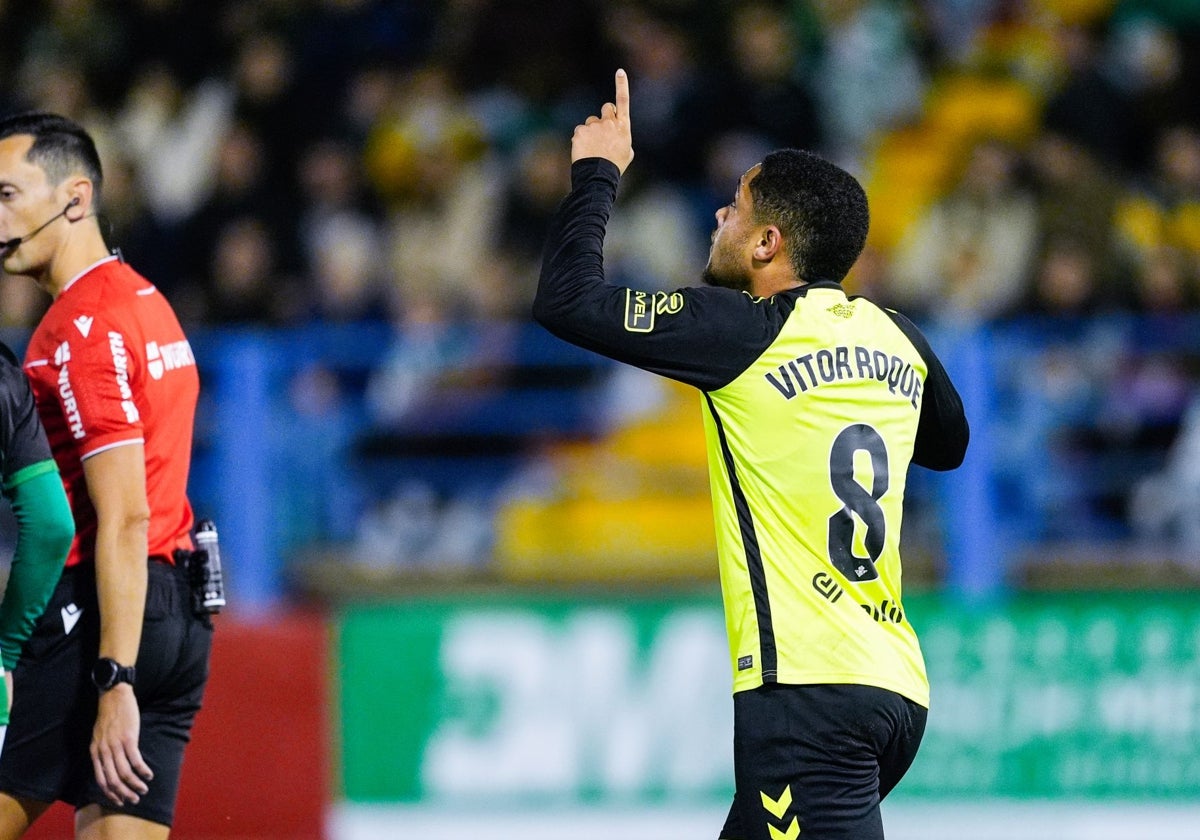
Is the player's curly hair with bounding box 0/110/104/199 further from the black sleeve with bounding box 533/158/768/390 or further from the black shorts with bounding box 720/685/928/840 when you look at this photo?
the black shorts with bounding box 720/685/928/840

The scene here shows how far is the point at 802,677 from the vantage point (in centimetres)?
412

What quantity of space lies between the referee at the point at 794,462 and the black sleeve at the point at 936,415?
0.11 m

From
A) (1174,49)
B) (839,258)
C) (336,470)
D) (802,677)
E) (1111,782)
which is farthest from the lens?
(1174,49)

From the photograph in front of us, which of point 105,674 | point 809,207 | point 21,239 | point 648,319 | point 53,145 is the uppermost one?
point 53,145

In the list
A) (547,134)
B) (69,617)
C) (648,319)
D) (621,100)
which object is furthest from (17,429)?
(547,134)

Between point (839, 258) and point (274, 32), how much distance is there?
8614 millimetres

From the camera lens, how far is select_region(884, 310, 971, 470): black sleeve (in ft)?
14.7

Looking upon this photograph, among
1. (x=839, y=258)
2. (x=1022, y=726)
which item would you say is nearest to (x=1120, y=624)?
(x=1022, y=726)

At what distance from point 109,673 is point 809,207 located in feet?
6.51

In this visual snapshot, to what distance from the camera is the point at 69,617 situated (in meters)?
4.52

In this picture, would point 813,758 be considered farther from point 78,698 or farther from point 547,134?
point 547,134

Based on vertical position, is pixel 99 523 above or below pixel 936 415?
below

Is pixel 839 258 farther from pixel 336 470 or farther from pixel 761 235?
pixel 336 470

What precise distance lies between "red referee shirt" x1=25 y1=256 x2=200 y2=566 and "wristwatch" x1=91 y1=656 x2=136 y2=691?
0.98 feet
